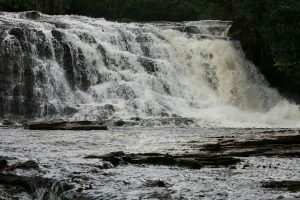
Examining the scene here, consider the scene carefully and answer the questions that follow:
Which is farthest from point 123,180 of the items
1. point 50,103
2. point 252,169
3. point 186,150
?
point 50,103

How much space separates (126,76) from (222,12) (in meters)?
29.9

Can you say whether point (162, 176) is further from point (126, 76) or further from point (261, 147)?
point (126, 76)

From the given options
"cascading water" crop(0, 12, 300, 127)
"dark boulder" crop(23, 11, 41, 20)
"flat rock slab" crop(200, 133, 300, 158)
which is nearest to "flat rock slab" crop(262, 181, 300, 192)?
"flat rock slab" crop(200, 133, 300, 158)

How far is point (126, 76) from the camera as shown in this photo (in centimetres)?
3216

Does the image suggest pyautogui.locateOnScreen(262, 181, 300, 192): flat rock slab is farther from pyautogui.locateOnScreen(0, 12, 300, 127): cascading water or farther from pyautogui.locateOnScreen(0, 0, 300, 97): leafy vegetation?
pyautogui.locateOnScreen(0, 0, 300, 97): leafy vegetation

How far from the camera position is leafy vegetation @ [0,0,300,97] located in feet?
104

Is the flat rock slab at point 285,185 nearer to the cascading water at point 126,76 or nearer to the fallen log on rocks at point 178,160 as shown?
the fallen log on rocks at point 178,160

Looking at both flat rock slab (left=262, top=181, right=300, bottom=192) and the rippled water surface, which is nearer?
the rippled water surface

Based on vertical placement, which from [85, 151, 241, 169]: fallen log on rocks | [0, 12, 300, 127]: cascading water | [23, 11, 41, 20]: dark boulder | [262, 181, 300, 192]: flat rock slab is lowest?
[262, 181, 300, 192]: flat rock slab

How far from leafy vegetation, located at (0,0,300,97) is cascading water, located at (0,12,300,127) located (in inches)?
107

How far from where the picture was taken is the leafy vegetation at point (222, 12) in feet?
104

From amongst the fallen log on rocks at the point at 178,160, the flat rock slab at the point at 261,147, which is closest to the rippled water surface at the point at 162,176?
the fallen log on rocks at the point at 178,160

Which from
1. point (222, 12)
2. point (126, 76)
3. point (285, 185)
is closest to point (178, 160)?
point (285, 185)

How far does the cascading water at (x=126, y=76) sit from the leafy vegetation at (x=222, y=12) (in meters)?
2.73
